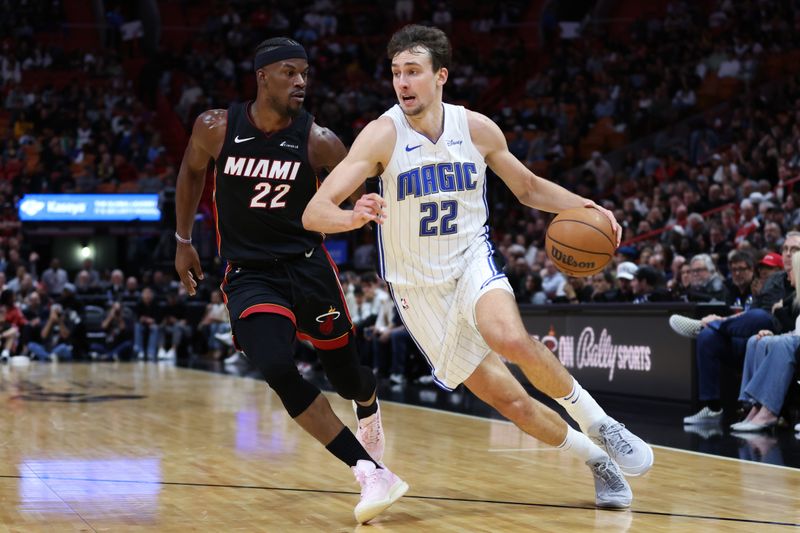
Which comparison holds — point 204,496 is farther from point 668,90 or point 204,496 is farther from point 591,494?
point 668,90

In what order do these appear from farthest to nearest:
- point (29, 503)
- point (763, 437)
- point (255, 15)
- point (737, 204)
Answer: point (255, 15), point (737, 204), point (763, 437), point (29, 503)

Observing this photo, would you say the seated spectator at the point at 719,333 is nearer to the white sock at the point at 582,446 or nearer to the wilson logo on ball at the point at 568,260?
the wilson logo on ball at the point at 568,260

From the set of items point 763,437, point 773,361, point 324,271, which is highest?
point 324,271

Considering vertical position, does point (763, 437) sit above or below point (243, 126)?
below

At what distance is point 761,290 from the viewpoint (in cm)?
852

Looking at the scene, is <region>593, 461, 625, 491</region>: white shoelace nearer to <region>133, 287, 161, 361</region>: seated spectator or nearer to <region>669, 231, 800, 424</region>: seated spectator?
<region>669, 231, 800, 424</region>: seated spectator

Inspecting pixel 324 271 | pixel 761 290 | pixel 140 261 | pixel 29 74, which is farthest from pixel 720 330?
pixel 29 74

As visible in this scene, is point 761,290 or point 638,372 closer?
point 761,290

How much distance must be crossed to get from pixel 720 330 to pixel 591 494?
3792mm

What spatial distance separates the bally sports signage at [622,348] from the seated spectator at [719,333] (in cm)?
48

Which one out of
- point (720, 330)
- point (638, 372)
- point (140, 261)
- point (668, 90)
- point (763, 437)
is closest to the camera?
point (763, 437)

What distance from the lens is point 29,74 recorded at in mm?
25203

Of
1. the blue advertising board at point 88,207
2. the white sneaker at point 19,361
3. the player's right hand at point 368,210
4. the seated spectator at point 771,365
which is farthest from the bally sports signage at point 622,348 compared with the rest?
the blue advertising board at point 88,207

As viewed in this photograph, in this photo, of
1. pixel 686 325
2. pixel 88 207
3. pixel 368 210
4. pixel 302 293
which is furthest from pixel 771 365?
pixel 88 207
